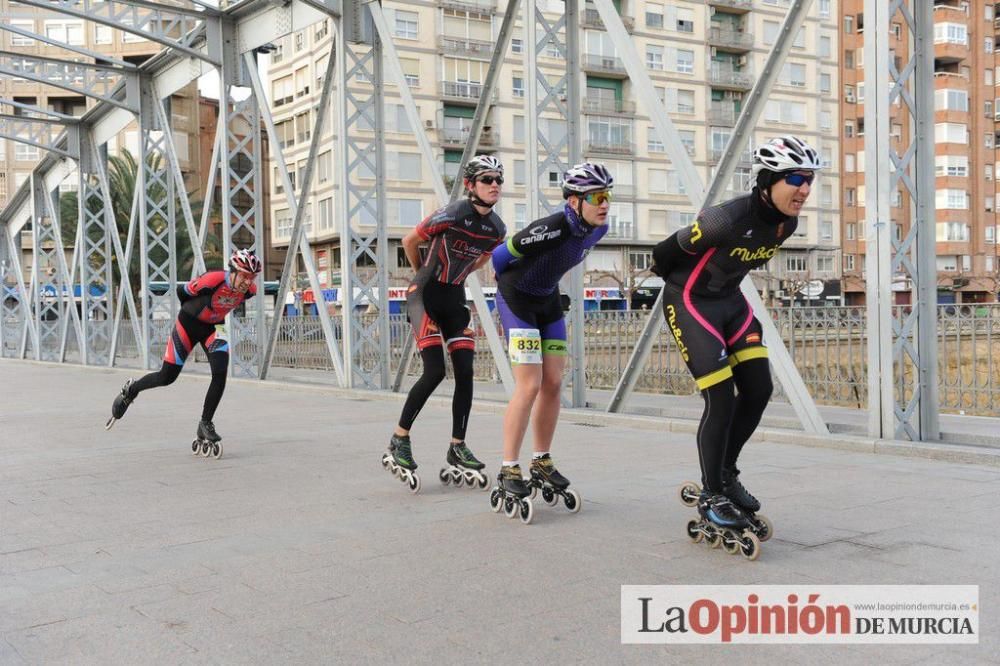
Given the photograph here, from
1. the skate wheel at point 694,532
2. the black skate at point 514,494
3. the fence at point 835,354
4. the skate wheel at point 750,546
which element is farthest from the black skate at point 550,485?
the fence at point 835,354

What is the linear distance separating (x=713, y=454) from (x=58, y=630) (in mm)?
2826

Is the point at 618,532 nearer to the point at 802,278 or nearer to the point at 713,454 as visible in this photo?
the point at 713,454

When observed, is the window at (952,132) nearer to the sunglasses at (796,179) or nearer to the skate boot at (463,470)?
the skate boot at (463,470)

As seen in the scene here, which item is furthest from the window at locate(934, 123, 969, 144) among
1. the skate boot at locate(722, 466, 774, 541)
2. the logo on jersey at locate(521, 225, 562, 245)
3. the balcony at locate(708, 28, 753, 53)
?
the skate boot at locate(722, 466, 774, 541)

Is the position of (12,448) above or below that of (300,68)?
below

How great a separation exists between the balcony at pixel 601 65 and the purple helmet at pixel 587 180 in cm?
6035

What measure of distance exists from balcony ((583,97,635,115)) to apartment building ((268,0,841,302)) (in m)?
0.09

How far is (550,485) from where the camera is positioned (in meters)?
5.84

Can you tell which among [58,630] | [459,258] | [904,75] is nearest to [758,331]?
[459,258]

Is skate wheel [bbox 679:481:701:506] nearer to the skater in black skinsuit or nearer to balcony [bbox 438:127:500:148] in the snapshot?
the skater in black skinsuit

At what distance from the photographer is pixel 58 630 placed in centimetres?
373

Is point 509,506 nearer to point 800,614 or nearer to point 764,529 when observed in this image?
point 764,529

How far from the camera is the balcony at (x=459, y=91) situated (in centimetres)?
6212

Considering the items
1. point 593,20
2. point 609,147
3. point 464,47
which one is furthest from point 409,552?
point 593,20
